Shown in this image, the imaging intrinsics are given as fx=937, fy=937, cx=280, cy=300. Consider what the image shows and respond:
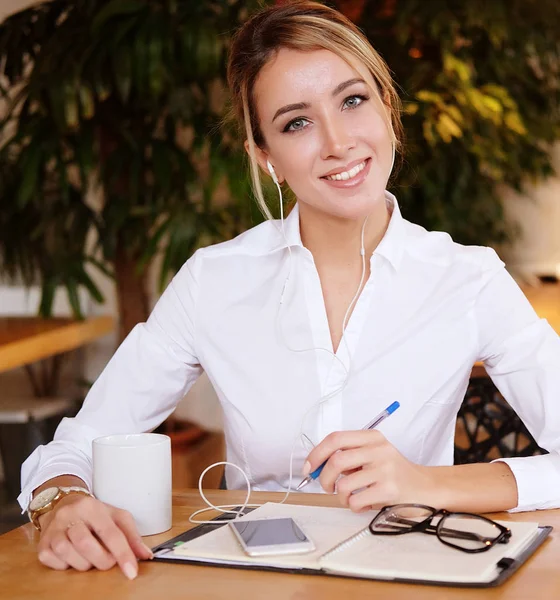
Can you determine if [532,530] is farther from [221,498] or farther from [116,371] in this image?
[116,371]

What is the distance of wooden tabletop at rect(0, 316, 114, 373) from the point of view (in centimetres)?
275

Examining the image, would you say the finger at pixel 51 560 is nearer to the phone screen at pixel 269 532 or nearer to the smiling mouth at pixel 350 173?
the phone screen at pixel 269 532

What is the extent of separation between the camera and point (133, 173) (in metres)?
2.56

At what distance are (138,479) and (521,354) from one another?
2.06 feet

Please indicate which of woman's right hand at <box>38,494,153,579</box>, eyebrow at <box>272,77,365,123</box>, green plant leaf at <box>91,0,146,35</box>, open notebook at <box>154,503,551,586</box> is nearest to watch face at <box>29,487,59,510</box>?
woman's right hand at <box>38,494,153,579</box>

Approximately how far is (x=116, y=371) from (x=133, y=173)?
1197 mm

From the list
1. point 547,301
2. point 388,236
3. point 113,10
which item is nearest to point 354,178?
point 388,236

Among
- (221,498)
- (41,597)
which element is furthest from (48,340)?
(41,597)

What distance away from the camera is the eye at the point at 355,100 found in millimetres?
1438

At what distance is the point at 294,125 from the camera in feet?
4.77

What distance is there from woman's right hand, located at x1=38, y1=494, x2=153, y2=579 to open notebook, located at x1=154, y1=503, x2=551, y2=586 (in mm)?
37

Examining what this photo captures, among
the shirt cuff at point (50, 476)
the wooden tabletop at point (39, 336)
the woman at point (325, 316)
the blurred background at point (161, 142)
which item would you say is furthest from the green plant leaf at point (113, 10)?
the shirt cuff at point (50, 476)

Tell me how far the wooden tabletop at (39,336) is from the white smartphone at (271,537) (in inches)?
72.0

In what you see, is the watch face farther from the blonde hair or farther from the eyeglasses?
the blonde hair
